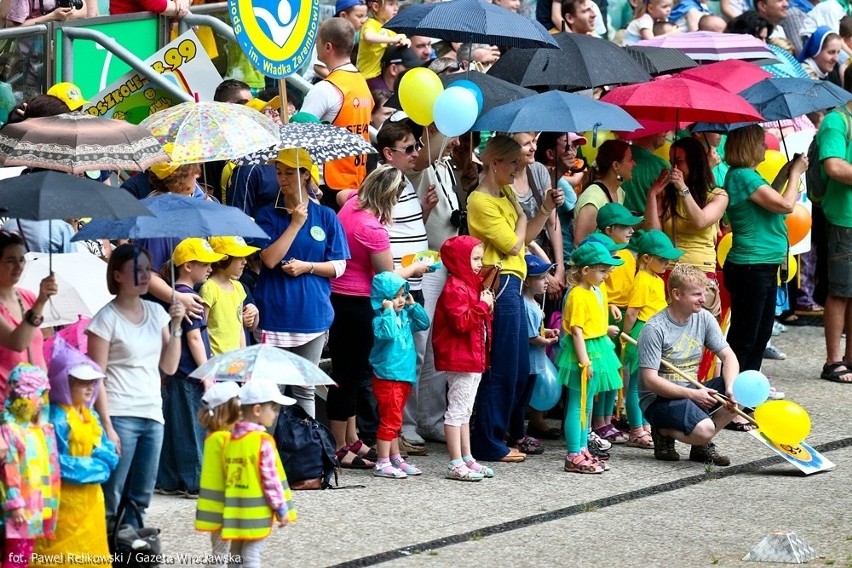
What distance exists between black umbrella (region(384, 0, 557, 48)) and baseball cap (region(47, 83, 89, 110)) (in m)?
1.98

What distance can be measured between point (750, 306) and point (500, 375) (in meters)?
2.31

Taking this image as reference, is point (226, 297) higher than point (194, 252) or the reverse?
the reverse

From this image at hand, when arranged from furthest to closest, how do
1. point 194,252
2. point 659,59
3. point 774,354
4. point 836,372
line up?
1. point 774,354
2. point 836,372
3. point 659,59
4. point 194,252

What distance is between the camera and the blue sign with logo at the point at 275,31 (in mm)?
8758

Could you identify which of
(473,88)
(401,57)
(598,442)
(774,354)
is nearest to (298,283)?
(473,88)

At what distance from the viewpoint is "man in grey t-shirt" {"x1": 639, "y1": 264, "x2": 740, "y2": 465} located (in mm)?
9250

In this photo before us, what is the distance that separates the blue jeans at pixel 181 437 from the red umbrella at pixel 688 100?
141 inches

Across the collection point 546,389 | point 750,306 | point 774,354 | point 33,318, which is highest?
point 33,318

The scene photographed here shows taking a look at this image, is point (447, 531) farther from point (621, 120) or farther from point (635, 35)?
point (635, 35)

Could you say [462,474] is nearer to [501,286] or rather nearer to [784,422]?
[501,286]

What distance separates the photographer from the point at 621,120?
923cm

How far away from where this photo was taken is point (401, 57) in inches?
461

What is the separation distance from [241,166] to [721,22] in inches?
289

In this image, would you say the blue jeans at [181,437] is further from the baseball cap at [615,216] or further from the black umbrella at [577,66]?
the black umbrella at [577,66]
